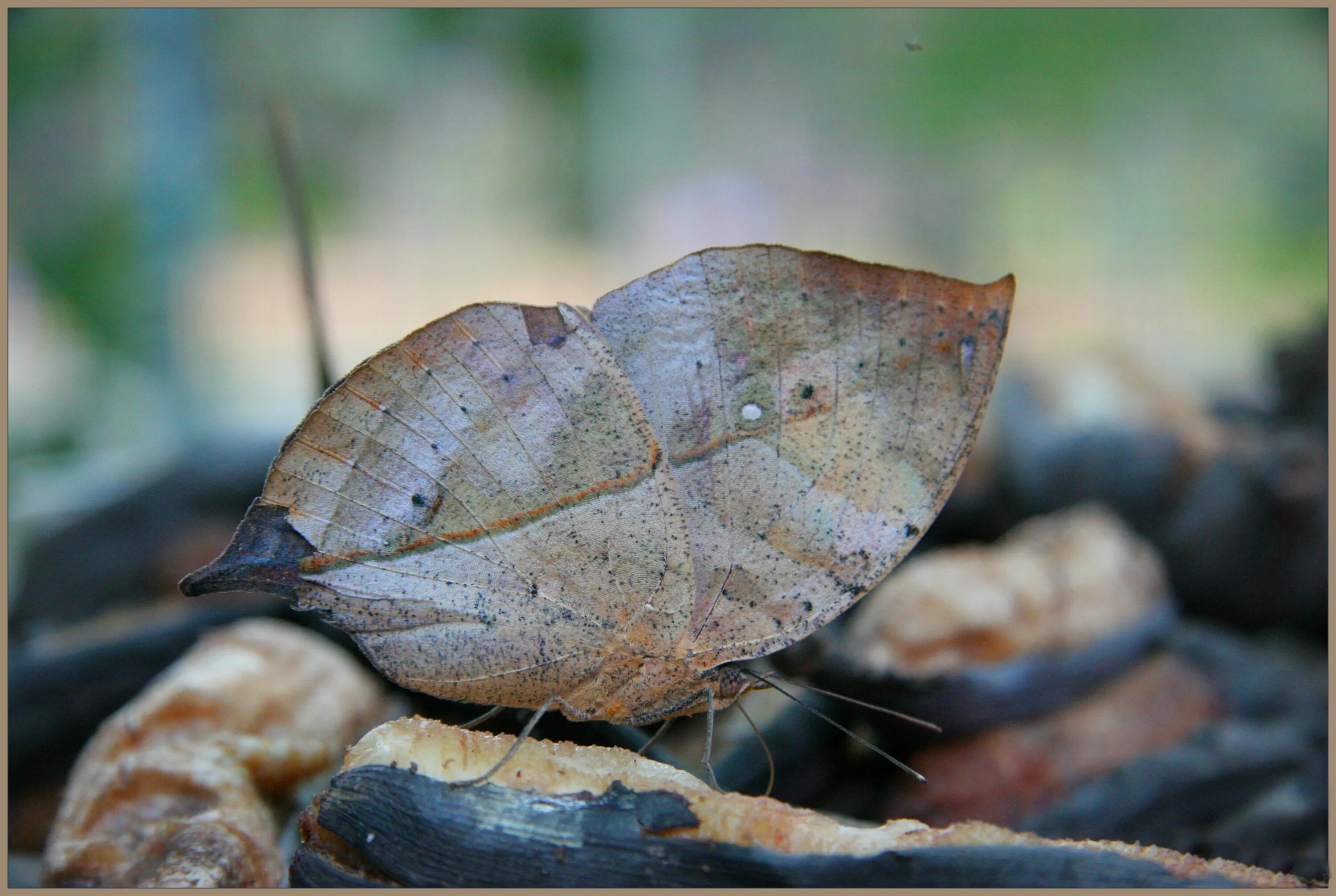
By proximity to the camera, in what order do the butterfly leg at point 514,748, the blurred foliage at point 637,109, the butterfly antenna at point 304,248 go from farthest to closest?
the blurred foliage at point 637,109 < the butterfly antenna at point 304,248 < the butterfly leg at point 514,748

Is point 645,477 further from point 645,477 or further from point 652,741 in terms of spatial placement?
point 652,741

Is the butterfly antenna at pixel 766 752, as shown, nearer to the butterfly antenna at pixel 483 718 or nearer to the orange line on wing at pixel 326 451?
the butterfly antenna at pixel 483 718

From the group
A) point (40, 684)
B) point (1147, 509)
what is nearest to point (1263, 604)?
point (1147, 509)

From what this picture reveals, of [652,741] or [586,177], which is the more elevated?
[586,177]

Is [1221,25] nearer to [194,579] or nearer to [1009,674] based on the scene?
[1009,674]

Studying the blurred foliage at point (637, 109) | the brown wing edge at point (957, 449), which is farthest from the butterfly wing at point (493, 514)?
the blurred foliage at point (637, 109)

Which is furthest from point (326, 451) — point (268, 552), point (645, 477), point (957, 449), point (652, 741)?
point (957, 449)

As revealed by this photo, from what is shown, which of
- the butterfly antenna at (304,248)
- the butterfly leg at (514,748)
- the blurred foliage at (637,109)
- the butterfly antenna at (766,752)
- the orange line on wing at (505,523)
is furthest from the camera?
the blurred foliage at (637,109)
